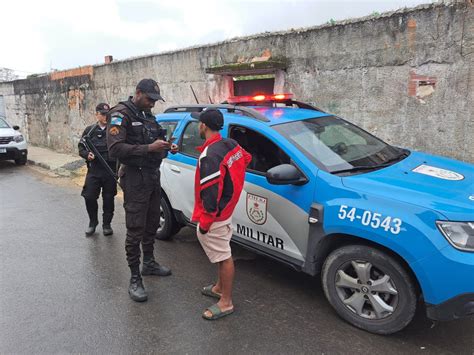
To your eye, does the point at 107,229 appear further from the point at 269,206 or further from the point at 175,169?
the point at 269,206

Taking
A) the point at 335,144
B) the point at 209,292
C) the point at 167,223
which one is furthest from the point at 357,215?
the point at 167,223

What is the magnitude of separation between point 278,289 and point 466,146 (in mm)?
3170

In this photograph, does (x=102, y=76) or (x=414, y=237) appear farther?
(x=102, y=76)

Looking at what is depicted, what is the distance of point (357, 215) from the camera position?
2.66 m

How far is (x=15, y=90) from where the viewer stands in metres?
15.4

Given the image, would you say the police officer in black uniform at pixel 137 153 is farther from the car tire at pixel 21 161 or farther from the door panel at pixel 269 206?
the car tire at pixel 21 161

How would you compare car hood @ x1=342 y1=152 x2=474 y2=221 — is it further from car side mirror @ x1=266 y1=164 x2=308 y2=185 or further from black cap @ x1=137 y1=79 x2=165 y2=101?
black cap @ x1=137 y1=79 x2=165 y2=101

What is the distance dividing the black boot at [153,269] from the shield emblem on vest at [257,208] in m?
1.10

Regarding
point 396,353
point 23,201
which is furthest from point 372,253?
point 23,201

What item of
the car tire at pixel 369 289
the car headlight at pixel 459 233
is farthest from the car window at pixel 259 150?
the car headlight at pixel 459 233

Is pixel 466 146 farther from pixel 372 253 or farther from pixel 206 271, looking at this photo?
pixel 206 271

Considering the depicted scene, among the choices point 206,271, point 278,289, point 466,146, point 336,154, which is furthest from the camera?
point 466,146

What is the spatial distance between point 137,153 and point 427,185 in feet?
7.30

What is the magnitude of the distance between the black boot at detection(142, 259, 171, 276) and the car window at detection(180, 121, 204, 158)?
3.88 feet
